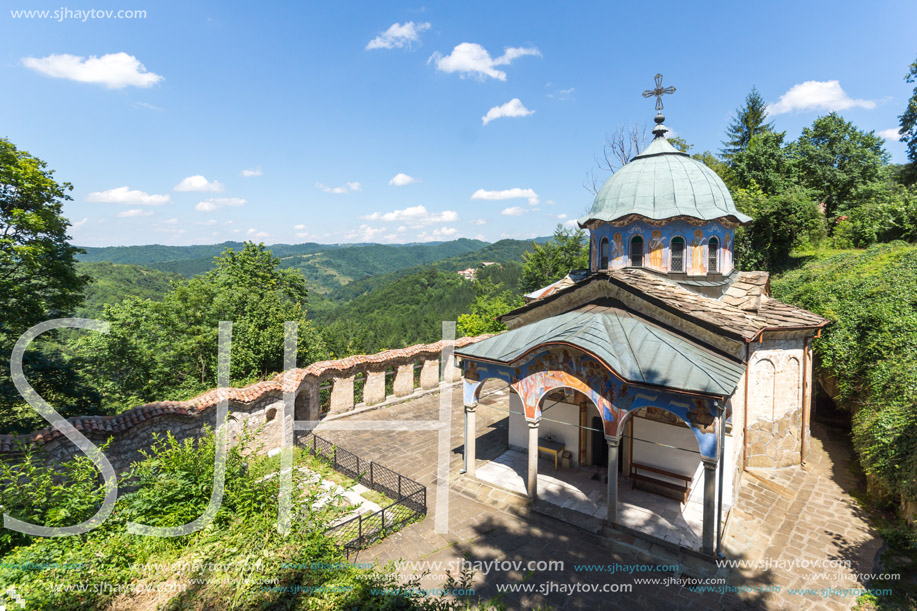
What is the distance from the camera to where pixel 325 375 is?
15.1 meters

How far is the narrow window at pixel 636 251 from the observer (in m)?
12.8

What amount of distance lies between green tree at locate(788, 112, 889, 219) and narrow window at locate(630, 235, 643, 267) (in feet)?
62.4

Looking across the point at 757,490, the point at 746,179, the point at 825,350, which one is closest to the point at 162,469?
the point at 757,490

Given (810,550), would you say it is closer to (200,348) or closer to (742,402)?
(742,402)

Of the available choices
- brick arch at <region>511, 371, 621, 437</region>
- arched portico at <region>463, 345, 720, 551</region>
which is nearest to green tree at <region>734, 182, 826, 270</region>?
arched portico at <region>463, 345, 720, 551</region>

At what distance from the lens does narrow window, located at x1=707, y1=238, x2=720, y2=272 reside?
40.9 ft

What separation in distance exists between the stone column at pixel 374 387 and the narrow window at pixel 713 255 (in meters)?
12.6

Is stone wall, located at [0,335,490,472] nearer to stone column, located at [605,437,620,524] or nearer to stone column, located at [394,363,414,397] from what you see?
stone column, located at [394,363,414,397]

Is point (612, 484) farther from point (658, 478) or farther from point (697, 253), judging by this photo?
point (697, 253)

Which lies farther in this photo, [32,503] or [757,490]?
[757,490]

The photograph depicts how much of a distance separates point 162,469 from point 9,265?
13930 millimetres

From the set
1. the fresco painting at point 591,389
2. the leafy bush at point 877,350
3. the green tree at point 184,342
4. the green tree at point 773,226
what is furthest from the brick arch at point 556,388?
the green tree at point 773,226

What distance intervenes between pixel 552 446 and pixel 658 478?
2773 mm

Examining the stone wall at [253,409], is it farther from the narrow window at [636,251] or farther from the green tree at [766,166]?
the green tree at [766,166]
